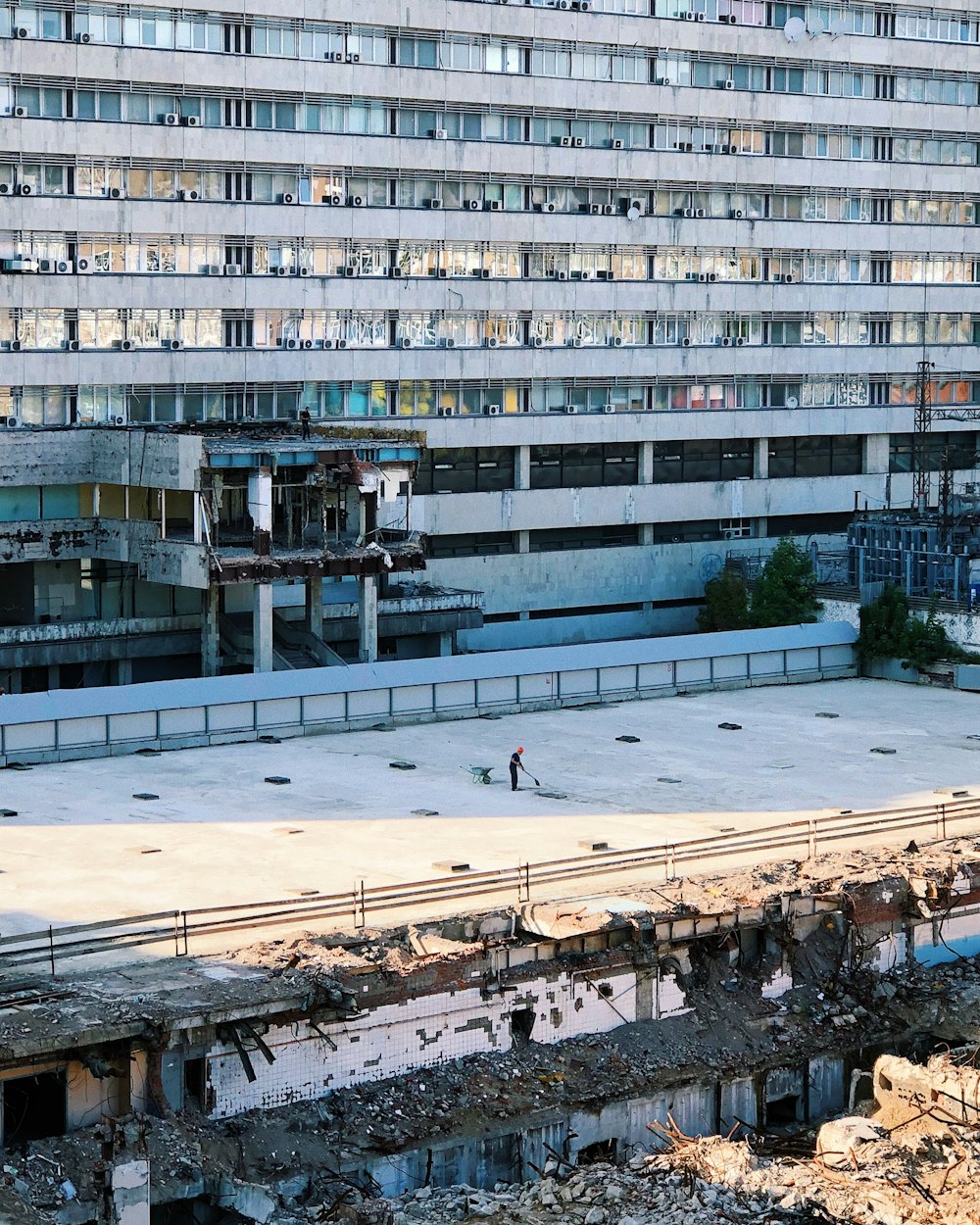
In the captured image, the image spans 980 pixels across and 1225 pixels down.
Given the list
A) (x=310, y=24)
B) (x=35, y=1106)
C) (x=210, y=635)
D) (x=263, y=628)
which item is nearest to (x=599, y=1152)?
(x=35, y=1106)

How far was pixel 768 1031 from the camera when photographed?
39781 millimetres

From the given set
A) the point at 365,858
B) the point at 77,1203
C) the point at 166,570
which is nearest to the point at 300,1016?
the point at 77,1203

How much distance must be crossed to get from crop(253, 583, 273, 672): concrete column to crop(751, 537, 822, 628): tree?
17.9m

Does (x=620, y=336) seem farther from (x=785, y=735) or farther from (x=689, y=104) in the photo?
(x=785, y=735)

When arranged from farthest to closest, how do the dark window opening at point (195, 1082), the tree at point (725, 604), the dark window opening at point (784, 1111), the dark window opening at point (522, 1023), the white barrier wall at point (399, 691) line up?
1. the tree at point (725, 604)
2. the white barrier wall at point (399, 691)
3. the dark window opening at point (784, 1111)
4. the dark window opening at point (522, 1023)
5. the dark window opening at point (195, 1082)

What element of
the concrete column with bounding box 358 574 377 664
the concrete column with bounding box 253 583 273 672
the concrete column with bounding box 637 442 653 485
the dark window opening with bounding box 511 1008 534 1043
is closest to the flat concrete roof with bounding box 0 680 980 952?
the dark window opening with bounding box 511 1008 534 1043

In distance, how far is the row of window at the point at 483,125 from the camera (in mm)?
67062

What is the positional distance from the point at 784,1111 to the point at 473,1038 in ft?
19.0

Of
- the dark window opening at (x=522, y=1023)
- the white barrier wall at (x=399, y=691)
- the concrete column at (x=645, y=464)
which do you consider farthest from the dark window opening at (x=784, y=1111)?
the concrete column at (x=645, y=464)

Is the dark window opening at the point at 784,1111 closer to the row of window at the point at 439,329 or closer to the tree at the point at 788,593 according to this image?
the tree at the point at 788,593

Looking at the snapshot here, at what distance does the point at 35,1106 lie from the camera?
33281 millimetres

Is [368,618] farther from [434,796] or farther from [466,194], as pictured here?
[466,194]

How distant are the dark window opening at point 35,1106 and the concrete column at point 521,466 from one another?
4584cm

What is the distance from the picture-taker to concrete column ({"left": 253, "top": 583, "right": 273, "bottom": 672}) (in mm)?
63125
